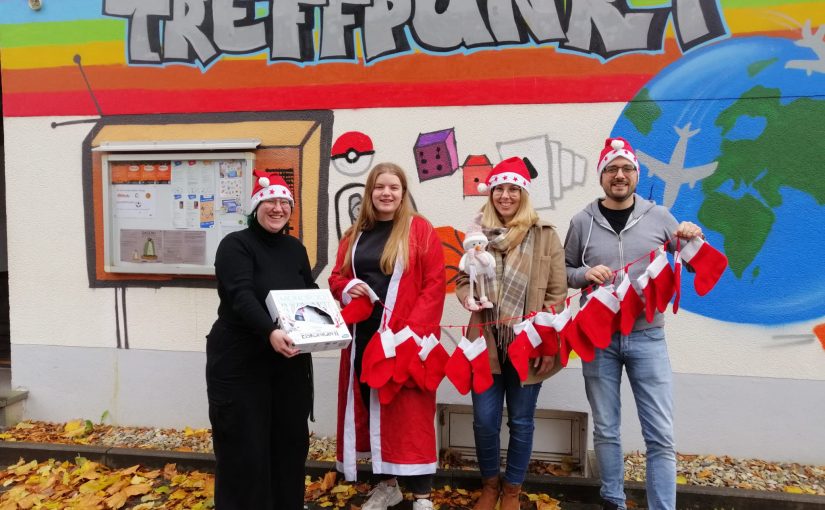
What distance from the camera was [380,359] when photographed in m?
2.85

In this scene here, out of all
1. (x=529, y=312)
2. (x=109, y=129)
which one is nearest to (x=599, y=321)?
(x=529, y=312)

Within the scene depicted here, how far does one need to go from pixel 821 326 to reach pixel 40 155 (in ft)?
20.6

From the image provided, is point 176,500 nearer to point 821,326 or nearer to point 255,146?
point 255,146

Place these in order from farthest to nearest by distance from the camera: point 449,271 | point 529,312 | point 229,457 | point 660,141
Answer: point 449,271 → point 660,141 → point 529,312 → point 229,457

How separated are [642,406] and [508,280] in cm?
94

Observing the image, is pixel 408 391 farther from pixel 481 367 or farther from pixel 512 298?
pixel 512 298

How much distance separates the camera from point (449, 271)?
398 cm

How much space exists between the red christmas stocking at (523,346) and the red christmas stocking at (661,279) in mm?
627

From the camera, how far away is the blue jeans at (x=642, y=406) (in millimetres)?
2619

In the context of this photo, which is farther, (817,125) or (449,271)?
(449,271)

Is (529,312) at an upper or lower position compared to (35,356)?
upper

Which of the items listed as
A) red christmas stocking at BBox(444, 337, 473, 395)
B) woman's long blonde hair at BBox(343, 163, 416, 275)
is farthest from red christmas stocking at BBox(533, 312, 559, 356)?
woman's long blonde hair at BBox(343, 163, 416, 275)

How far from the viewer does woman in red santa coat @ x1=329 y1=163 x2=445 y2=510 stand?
289cm

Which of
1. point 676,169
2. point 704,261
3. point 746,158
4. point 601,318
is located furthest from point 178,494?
point 746,158
